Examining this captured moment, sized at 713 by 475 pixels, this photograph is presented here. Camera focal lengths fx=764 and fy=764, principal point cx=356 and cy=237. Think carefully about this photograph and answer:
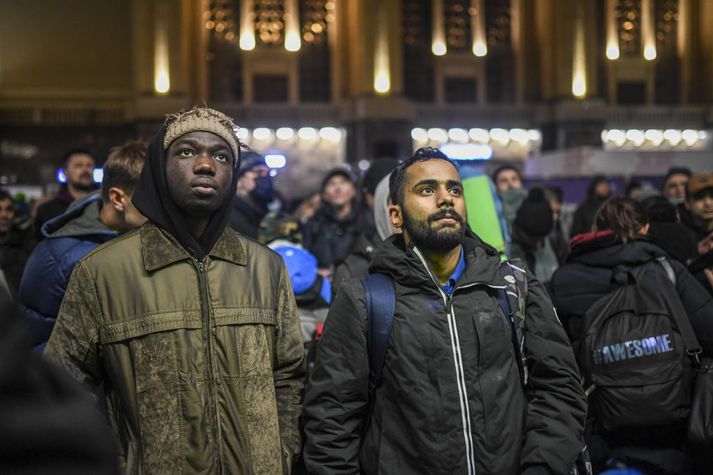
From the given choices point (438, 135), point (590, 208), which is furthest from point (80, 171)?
point (438, 135)

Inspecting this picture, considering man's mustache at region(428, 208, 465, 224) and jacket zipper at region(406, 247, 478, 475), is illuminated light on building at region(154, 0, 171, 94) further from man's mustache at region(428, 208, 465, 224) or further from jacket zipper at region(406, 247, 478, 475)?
jacket zipper at region(406, 247, 478, 475)

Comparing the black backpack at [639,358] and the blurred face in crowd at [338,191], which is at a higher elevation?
the blurred face in crowd at [338,191]

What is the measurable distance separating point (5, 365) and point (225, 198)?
1.70 meters

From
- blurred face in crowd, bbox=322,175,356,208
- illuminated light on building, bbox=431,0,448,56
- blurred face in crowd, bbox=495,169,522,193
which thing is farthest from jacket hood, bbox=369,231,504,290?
illuminated light on building, bbox=431,0,448,56

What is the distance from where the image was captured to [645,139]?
3325 centimetres

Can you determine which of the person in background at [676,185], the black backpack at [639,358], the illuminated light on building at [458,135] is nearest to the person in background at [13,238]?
the black backpack at [639,358]

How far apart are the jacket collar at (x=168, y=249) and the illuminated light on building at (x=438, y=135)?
2960 cm

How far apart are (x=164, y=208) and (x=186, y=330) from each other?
1.37 feet

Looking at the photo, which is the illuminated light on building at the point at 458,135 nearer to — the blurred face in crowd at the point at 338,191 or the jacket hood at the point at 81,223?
the blurred face in crowd at the point at 338,191

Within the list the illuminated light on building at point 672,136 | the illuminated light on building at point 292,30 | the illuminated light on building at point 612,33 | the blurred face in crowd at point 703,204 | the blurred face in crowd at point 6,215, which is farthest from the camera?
the illuminated light on building at point 612,33

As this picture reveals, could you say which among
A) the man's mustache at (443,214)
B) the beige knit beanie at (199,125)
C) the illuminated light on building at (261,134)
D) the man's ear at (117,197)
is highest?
the illuminated light on building at (261,134)

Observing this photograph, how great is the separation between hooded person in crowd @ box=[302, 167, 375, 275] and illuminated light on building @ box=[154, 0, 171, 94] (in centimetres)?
2359

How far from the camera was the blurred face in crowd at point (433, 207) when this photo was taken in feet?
8.64

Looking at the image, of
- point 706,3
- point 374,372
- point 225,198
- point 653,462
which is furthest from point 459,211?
point 706,3
